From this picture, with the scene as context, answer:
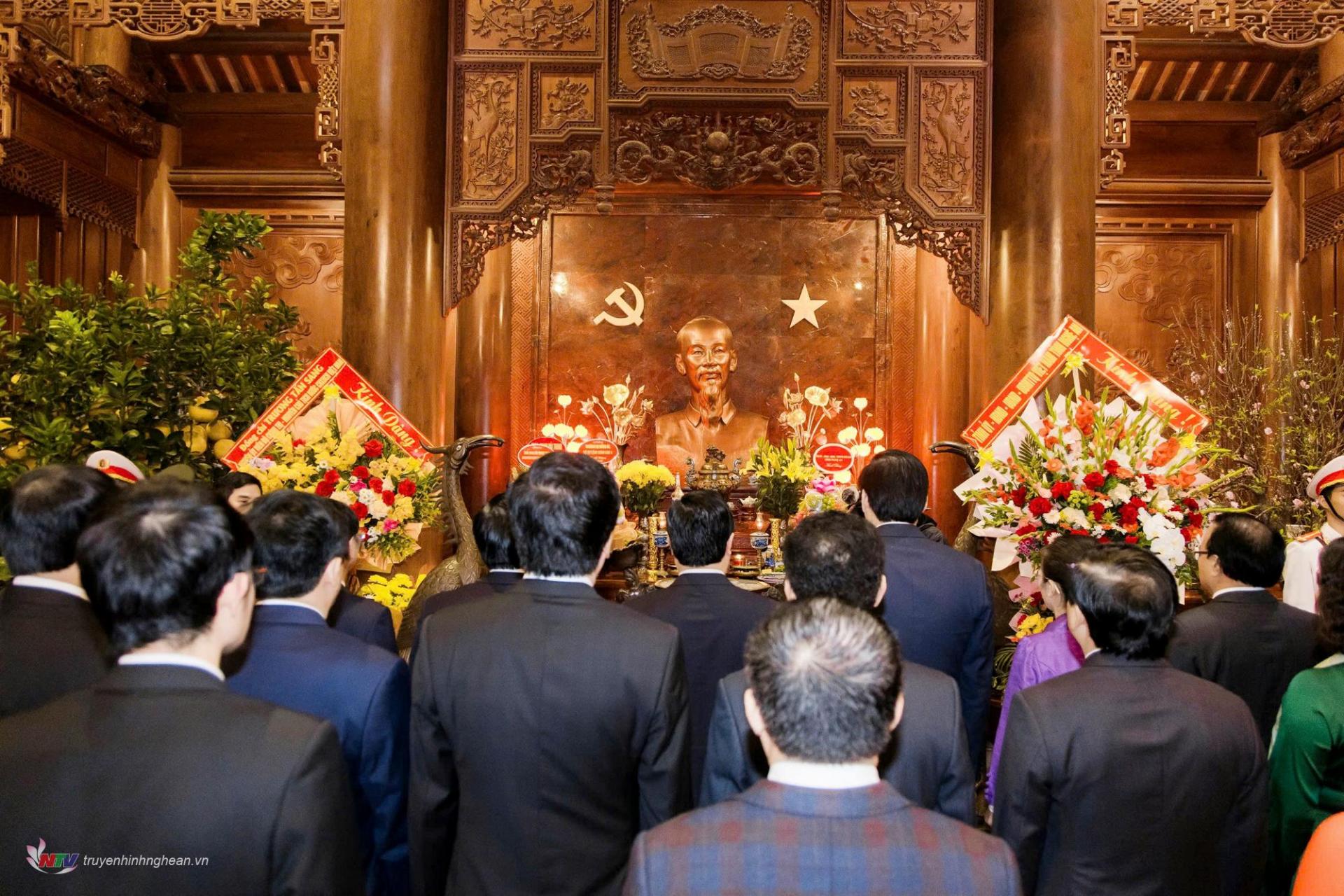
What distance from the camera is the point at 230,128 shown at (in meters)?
7.34

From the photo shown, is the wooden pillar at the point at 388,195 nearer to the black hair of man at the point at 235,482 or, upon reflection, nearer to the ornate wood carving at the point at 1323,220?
the black hair of man at the point at 235,482

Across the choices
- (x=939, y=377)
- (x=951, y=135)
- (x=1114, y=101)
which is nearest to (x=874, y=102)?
(x=951, y=135)

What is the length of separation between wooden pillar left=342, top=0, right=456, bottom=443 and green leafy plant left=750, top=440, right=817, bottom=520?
5.66ft

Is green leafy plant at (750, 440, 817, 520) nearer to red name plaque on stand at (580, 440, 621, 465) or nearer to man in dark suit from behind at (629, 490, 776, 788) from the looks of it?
Answer: red name plaque on stand at (580, 440, 621, 465)

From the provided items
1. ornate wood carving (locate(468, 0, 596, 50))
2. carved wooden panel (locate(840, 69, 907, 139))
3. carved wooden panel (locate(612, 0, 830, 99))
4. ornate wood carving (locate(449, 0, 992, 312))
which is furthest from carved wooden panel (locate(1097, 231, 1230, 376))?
ornate wood carving (locate(468, 0, 596, 50))

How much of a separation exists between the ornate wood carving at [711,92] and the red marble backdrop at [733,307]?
93.0 inches

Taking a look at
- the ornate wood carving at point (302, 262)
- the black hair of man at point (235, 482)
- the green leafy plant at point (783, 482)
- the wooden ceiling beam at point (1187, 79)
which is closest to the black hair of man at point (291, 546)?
the black hair of man at point (235, 482)

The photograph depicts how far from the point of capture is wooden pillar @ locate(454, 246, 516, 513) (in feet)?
25.2

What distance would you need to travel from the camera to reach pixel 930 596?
2785mm

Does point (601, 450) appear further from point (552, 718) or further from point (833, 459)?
point (552, 718)

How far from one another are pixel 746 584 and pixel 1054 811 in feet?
9.52

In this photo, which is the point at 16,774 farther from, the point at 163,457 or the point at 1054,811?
the point at 163,457

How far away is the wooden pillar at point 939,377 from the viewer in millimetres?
7371

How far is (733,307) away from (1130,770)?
647 centimetres
